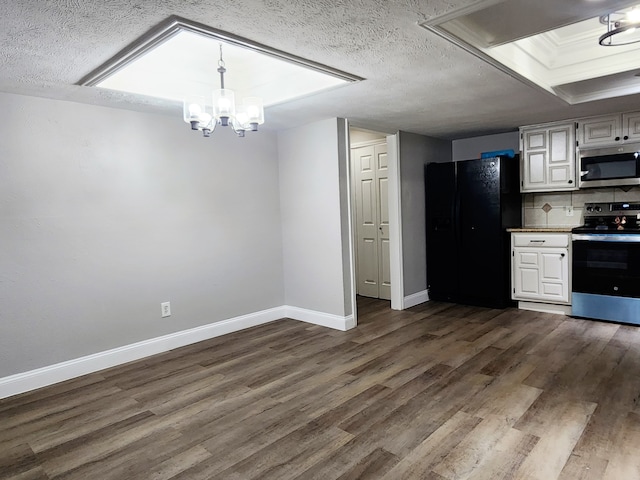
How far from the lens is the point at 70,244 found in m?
3.22

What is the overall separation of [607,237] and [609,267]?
1.00 feet

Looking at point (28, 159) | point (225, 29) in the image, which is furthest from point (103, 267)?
point (225, 29)

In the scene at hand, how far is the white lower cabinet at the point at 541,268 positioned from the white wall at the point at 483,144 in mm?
1302

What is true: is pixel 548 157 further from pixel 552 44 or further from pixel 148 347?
pixel 148 347

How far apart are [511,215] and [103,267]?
4.39 metres

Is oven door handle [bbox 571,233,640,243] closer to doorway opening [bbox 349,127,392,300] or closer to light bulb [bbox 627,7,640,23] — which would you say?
doorway opening [bbox 349,127,392,300]

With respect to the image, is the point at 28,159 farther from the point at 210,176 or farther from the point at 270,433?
the point at 270,433

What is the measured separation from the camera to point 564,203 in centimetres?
489

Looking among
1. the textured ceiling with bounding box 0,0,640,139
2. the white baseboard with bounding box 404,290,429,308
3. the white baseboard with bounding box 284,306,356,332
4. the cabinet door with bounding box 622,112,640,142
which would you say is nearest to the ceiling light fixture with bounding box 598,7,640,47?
the textured ceiling with bounding box 0,0,640,139

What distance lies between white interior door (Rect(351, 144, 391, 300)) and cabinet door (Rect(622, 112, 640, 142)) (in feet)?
8.28

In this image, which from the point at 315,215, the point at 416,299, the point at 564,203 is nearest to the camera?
the point at 315,215

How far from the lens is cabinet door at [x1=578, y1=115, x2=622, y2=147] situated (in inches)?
166

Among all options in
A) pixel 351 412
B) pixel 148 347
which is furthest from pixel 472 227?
pixel 148 347

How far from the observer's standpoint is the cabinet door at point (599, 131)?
421 cm
